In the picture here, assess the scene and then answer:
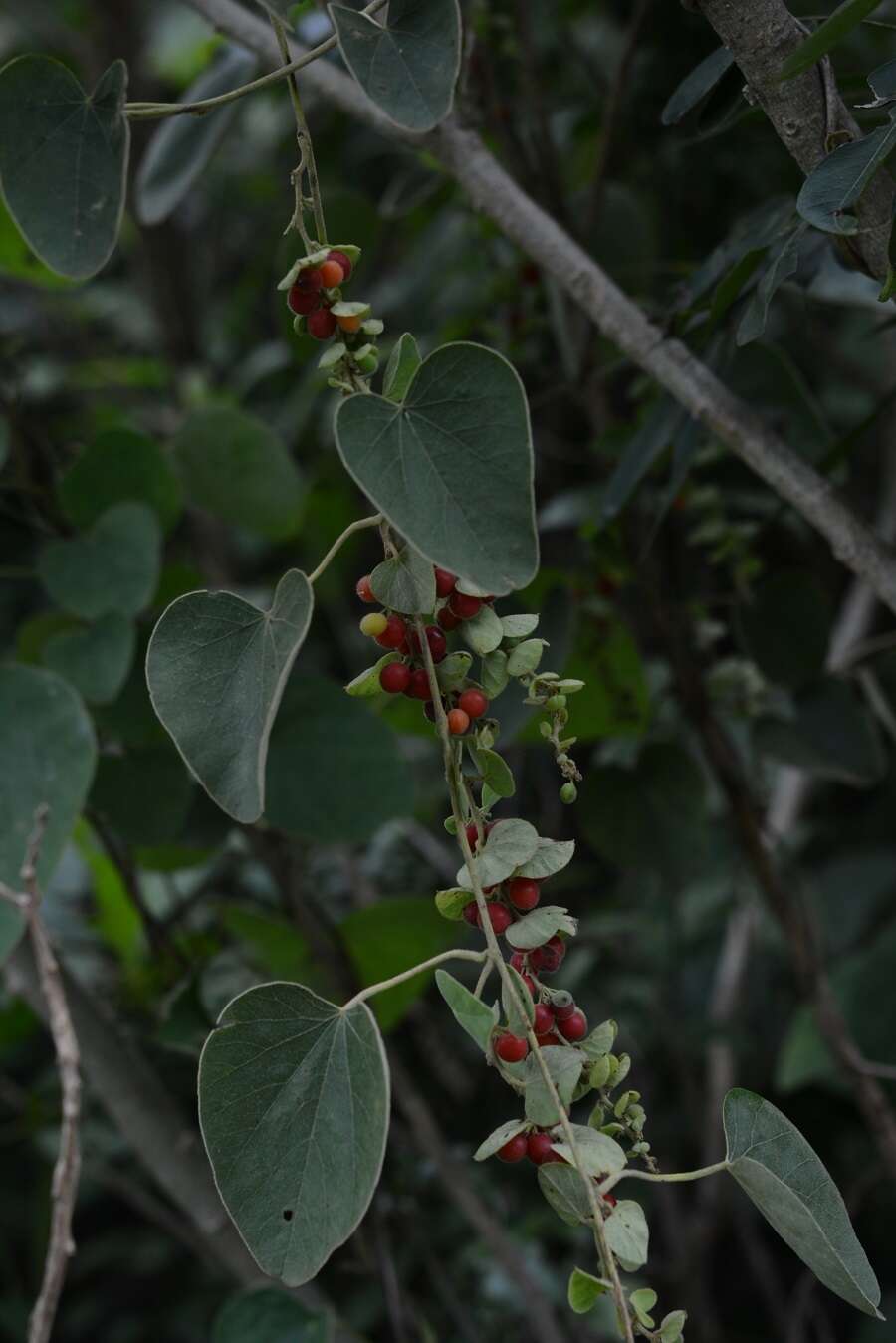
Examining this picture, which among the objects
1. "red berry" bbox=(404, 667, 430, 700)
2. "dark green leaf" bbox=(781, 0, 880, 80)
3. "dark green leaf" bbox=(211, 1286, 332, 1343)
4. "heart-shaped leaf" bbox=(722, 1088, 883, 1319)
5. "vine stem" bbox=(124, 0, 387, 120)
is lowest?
"dark green leaf" bbox=(211, 1286, 332, 1343)

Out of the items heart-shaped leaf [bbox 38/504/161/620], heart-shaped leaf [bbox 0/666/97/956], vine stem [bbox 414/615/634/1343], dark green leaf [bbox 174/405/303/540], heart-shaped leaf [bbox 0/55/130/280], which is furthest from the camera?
dark green leaf [bbox 174/405/303/540]

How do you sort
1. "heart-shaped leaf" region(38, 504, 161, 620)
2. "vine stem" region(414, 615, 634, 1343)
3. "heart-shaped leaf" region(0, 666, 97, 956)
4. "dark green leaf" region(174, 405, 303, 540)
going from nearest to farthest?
1. "vine stem" region(414, 615, 634, 1343)
2. "heart-shaped leaf" region(0, 666, 97, 956)
3. "heart-shaped leaf" region(38, 504, 161, 620)
4. "dark green leaf" region(174, 405, 303, 540)

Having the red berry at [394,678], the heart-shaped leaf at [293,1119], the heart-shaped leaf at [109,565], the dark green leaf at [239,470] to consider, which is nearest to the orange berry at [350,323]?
the red berry at [394,678]

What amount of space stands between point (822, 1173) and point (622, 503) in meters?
0.31

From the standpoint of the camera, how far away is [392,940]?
80cm

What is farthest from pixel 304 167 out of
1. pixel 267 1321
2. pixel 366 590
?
pixel 267 1321

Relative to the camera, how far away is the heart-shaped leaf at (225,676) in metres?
0.39

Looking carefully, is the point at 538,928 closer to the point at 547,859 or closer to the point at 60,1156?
the point at 547,859

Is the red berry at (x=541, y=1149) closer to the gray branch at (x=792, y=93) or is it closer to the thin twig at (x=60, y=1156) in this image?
the thin twig at (x=60, y=1156)

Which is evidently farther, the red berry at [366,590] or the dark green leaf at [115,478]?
the dark green leaf at [115,478]

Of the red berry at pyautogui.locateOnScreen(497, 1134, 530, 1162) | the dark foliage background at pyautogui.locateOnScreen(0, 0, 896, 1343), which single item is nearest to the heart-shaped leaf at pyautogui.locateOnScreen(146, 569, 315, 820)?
the red berry at pyautogui.locateOnScreen(497, 1134, 530, 1162)

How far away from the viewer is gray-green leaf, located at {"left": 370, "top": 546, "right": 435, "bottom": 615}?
0.39 meters

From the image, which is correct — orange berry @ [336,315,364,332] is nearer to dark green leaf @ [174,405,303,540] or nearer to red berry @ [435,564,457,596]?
red berry @ [435,564,457,596]

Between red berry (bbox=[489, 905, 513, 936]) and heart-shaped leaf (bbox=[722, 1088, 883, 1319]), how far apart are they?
0.09 meters
